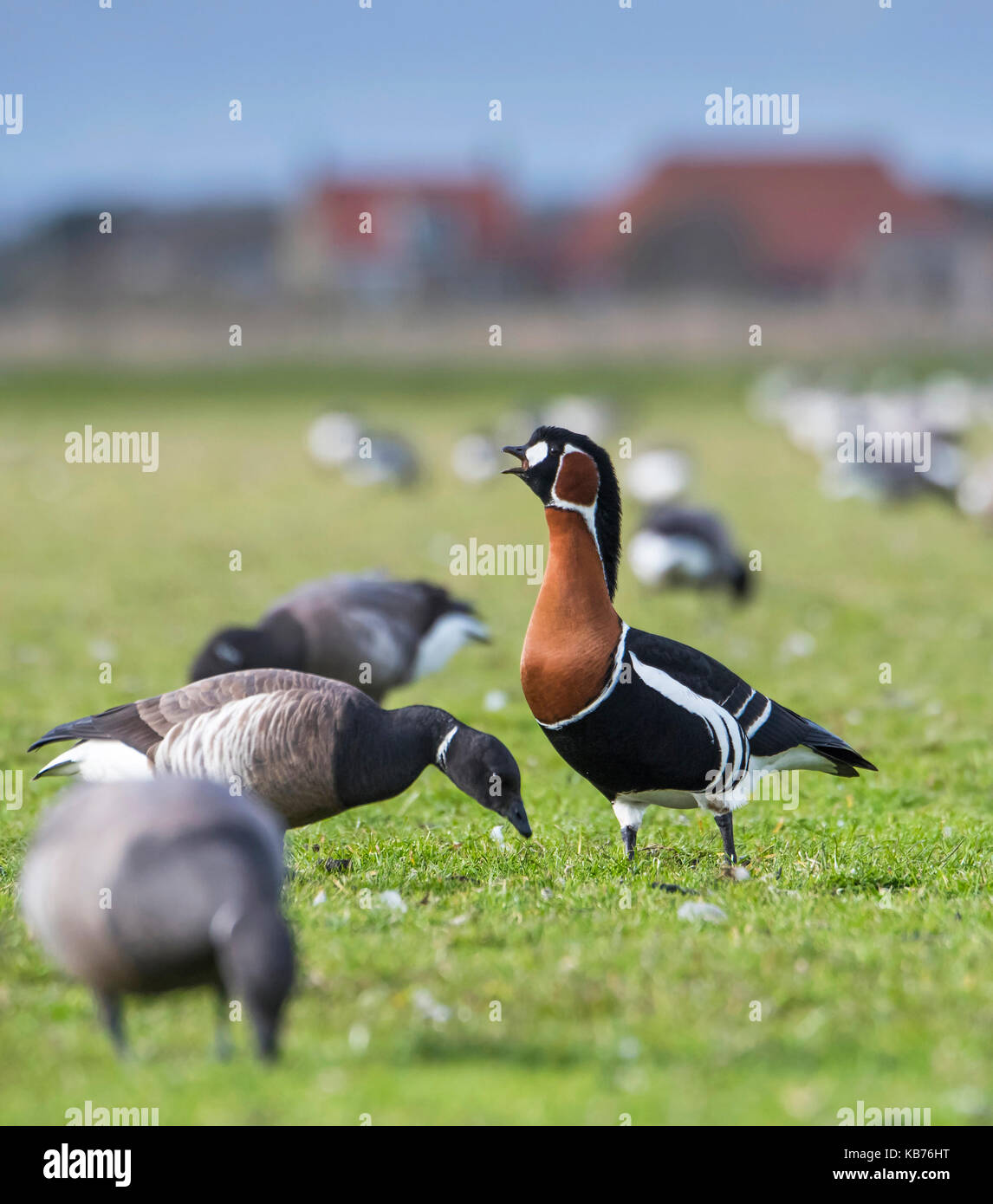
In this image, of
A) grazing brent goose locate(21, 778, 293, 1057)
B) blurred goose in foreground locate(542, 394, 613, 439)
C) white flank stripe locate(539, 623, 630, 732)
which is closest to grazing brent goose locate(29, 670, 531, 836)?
white flank stripe locate(539, 623, 630, 732)

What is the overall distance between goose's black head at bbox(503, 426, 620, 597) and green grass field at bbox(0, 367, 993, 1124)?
1540 mm

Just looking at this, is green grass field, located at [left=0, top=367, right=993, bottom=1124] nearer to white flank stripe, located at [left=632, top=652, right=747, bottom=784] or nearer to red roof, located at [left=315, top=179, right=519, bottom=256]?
white flank stripe, located at [left=632, top=652, right=747, bottom=784]

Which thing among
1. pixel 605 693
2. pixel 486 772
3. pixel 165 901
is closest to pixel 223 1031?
pixel 165 901

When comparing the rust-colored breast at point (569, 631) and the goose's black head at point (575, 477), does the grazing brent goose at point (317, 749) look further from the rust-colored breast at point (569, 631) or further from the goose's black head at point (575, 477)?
the goose's black head at point (575, 477)

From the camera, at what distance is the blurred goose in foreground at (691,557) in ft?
45.6

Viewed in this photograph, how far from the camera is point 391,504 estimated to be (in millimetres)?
24188

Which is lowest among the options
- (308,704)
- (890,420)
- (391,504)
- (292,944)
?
(292,944)

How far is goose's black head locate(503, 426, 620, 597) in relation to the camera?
5.96 m

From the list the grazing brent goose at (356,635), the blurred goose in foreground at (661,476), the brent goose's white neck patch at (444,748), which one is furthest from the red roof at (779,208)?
the brent goose's white neck patch at (444,748)

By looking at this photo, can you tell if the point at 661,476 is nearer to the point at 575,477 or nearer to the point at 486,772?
the point at 575,477

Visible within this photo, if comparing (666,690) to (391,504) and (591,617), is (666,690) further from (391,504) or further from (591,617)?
(391,504)

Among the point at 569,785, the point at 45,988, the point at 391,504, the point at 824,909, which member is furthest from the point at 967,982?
the point at 391,504

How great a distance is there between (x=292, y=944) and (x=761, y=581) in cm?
1239
